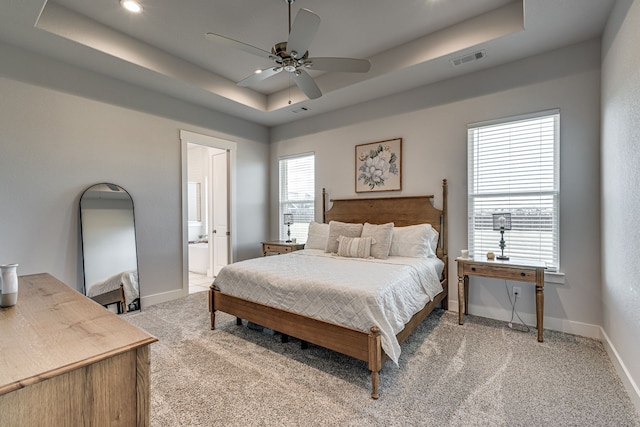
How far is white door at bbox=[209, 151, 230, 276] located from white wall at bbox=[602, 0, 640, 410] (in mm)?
4819

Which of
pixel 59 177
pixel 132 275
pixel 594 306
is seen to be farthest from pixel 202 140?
pixel 594 306

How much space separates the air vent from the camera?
3029mm

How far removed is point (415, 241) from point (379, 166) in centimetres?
128

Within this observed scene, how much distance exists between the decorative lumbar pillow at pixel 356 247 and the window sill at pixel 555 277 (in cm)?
182

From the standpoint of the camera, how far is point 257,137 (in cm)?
537

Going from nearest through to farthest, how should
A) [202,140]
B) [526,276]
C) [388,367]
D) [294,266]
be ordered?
[388,367], [526,276], [294,266], [202,140]

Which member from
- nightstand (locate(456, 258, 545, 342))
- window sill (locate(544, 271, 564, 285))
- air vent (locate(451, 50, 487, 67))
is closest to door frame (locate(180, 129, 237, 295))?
air vent (locate(451, 50, 487, 67))

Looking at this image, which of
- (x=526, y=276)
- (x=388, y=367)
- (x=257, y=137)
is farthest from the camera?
(x=257, y=137)

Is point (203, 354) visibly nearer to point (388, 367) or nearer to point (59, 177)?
point (388, 367)

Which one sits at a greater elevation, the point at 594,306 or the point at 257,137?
the point at 257,137

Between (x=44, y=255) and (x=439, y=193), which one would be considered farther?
(x=439, y=193)

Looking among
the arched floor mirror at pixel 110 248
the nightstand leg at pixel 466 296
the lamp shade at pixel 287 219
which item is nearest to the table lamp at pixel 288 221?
the lamp shade at pixel 287 219

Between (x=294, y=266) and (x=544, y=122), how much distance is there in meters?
3.01

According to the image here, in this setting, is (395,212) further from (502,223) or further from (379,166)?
(502,223)
